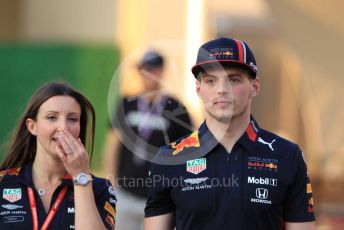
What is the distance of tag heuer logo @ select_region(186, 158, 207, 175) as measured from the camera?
4.59m

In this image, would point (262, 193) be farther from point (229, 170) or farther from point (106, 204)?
point (106, 204)

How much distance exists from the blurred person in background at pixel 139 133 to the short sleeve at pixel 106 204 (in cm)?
238

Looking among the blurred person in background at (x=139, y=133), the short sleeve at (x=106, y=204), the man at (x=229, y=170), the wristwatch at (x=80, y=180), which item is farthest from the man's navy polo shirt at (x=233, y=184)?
the blurred person in background at (x=139, y=133)

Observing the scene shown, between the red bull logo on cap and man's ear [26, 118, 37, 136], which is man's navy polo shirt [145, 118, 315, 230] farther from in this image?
man's ear [26, 118, 37, 136]

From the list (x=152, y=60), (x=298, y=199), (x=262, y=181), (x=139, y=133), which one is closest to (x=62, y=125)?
(x=262, y=181)

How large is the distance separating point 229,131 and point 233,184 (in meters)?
0.28

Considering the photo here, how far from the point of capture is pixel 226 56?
15.0 feet

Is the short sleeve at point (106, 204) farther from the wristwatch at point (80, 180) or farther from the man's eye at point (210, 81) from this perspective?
the man's eye at point (210, 81)

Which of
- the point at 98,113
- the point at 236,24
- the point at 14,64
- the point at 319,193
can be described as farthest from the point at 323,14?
the point at 14,64

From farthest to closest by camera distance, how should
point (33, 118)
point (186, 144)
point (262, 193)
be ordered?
1. point (33, 118)
2. point (186, 144)
3. point (262, 193)

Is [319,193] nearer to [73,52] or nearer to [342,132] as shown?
[342,132]

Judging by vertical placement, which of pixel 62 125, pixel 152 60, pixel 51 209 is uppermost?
pixel 152 60

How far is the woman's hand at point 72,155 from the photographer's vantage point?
4641 mm

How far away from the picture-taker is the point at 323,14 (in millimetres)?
12984
